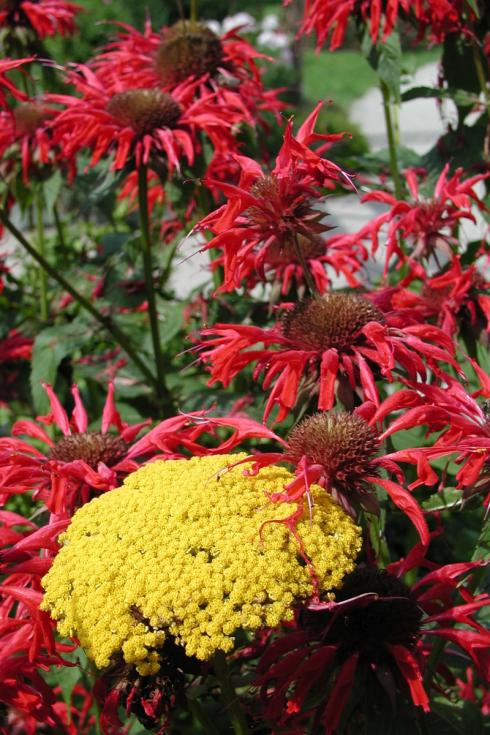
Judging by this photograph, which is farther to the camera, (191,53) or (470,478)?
(191,53)

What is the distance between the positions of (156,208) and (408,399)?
1.47 meters

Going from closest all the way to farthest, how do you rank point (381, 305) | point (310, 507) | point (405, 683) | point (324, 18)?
point (310, 507) < point (405, 683) < point (381, 305) < point (324, 18)

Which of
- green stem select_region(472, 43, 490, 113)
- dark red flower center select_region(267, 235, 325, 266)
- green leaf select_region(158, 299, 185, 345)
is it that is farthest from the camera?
green leaf select_region(158, 299, 185, 345)

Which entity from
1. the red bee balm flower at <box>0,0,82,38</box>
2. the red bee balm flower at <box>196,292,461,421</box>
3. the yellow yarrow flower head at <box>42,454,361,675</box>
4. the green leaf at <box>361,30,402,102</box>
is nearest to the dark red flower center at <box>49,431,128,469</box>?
the red bee balm flower at <box>196,292,461,421</box>

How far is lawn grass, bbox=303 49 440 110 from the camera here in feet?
40.0

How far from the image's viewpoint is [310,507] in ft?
3.00

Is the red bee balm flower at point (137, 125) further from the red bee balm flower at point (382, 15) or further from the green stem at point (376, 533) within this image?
the green stem at point (376, 533)

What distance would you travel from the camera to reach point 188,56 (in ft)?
7.00

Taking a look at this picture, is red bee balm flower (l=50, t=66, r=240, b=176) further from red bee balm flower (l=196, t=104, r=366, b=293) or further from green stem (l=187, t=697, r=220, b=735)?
green stem (l=187, t=697, r=220, b=735)

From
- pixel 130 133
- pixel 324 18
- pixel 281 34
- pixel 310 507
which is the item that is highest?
pixel 324 18

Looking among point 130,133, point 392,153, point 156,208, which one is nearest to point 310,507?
point 130,133

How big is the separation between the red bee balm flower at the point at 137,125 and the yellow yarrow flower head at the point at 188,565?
3.18 ft

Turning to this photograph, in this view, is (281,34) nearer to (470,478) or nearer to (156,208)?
(156,208)

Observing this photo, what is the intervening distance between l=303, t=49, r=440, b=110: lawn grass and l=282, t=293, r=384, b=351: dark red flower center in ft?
32.6
